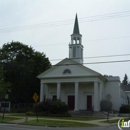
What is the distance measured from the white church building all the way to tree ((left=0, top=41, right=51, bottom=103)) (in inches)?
152

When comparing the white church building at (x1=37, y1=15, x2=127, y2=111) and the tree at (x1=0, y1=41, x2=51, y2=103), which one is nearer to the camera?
the white church building at (x1=37, y1=15, x2=127, y2=111)

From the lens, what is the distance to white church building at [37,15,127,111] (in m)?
43.2

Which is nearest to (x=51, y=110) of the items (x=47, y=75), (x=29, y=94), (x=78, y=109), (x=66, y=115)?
(x=66, y=115)

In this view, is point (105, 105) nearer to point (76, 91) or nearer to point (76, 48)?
point (76, 91)

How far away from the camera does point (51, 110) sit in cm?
3650

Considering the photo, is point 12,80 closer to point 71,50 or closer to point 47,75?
point 47,75

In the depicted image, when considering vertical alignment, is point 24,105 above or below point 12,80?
below

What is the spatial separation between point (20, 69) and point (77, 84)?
1228cm

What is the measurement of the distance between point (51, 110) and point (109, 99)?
16310mm

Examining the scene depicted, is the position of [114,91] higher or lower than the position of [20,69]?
lower

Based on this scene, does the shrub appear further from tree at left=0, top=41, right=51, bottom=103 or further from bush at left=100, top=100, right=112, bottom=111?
tree at left=0, top=41, right=51, bottom=103

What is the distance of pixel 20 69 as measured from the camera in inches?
1929

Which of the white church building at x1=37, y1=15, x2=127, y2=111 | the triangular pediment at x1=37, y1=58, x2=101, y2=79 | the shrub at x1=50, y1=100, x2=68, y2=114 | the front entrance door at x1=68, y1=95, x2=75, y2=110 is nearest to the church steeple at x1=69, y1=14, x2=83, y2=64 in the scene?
the white church building at x1=37, y1=15, x2=127, y2=111

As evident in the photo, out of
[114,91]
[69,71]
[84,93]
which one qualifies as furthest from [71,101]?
[114,91]
